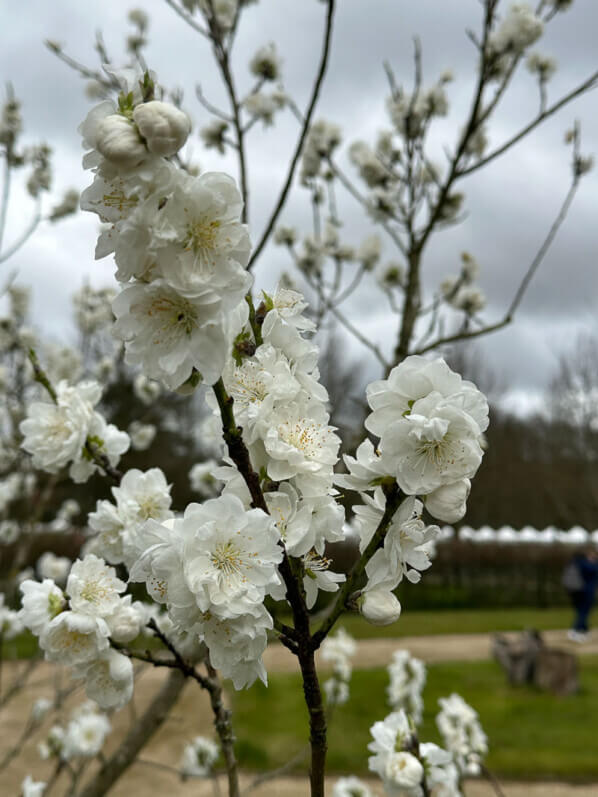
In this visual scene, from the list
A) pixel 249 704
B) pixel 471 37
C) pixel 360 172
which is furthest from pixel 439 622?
pixel 471 37

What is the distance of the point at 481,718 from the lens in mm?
7758

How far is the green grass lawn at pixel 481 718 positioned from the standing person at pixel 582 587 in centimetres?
274

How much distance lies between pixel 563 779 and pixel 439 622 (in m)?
9.51

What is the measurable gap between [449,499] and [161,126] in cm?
60

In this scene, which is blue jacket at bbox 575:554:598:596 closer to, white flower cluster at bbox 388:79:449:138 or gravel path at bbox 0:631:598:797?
gravel path at bbox 0:631:598:797

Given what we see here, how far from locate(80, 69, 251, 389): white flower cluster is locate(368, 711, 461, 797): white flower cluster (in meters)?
1.33

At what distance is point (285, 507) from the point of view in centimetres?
100

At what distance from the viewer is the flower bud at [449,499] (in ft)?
3.18

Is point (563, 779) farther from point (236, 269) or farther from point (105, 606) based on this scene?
point (236, 269)

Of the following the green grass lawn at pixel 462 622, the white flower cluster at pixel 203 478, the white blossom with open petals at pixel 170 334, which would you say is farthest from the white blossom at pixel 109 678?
the green grass lawn at pixel 462 622

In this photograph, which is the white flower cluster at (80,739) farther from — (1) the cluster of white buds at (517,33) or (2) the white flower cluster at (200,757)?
(1) the cluster of white buds at (517,33)

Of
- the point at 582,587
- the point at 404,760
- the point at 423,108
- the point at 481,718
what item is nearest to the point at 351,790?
the point at 404,760

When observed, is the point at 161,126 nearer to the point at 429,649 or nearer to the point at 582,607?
the point at 429,649

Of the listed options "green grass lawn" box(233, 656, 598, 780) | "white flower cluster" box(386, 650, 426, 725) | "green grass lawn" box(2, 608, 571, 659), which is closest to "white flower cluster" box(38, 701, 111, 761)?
"white flower cluster" box(386, 650, 426, 725)
